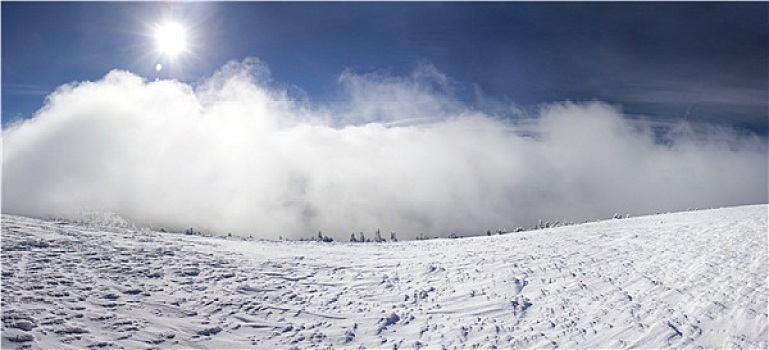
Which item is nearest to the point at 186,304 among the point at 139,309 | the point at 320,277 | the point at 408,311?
the point at 139,309

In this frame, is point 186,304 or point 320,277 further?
point 320,277

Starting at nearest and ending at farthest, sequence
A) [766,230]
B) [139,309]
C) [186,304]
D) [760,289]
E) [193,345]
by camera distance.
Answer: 1. [193,345]
2. [139,309]
3. [186,304]
4. [760,289]
5. [766,230]

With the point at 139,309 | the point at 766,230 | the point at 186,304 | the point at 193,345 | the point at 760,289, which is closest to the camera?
the point at 193,345

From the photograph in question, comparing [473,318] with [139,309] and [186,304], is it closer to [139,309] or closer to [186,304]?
[186,304]

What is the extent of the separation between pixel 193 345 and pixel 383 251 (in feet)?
43.3

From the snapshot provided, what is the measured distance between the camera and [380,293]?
52.8 feet

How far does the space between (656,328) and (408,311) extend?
8.32 m

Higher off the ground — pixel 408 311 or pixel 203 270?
pixel 203 270

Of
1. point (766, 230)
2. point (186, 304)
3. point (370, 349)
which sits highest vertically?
point (766, 230)

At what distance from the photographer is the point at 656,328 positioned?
12898mm

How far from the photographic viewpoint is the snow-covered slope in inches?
479

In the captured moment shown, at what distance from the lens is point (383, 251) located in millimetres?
23391

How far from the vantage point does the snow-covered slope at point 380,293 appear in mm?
12172

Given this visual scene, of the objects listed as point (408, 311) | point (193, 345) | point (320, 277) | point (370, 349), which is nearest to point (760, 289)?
point (408, 311)
